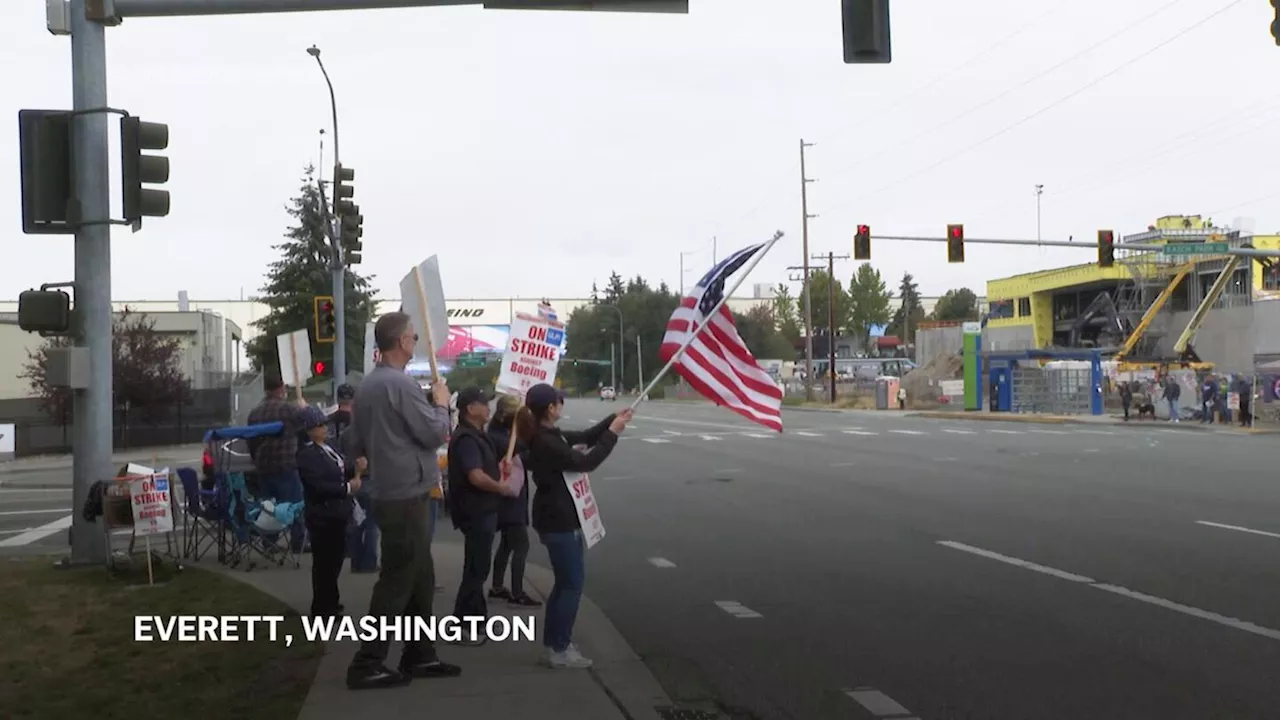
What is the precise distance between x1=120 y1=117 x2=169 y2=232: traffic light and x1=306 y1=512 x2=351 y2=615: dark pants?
441 cm

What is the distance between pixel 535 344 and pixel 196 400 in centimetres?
3956

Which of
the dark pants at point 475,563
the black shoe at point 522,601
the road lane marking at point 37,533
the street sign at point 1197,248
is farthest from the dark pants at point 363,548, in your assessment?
the street sign at point 1197,248

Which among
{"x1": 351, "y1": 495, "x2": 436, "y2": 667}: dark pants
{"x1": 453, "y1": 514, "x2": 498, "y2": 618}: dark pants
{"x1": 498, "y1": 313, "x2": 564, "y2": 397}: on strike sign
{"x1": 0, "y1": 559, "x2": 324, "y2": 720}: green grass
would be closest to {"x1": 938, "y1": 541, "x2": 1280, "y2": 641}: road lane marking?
{"x1": 498, "y1": 313, "x2": 564, "y2": 397}: on strike sign

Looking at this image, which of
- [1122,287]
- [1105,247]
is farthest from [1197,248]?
[1122,287]

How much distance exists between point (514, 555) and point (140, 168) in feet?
17.3

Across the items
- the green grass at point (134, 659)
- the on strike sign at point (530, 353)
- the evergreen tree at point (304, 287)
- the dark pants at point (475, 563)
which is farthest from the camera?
the evergreen tree at point (304, 287)

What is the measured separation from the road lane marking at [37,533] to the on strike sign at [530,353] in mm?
9563

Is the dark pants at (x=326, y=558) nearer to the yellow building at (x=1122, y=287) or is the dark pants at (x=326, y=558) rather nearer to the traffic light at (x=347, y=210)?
the traffic light at (x=347, y=210)

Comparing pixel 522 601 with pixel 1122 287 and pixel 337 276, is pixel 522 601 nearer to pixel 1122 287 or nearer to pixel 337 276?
pixel 337 276

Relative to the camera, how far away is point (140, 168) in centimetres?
1210

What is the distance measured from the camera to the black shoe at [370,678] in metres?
7.24

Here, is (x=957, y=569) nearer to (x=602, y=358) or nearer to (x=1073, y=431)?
(x=1073, y=431)

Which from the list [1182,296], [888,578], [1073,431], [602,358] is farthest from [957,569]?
[602,358]

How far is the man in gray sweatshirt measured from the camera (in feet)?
23.0
